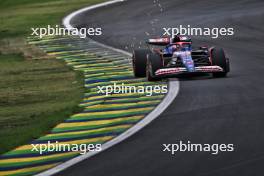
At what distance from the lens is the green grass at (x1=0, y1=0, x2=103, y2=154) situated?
13291 millimetres

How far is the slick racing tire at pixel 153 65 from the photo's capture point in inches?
714

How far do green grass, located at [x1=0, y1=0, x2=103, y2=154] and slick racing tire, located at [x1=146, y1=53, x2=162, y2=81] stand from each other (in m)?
1.50

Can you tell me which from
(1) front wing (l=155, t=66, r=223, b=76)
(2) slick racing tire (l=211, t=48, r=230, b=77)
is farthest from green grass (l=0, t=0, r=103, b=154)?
(2) slick racing tire (l=211, t=48, r=230, b=77)

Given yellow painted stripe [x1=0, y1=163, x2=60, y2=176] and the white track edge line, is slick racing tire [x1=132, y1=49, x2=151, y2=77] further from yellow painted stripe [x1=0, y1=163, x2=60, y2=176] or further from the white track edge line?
yellow painted stripe [x1=0, y1=163, x2=60, y2=176]

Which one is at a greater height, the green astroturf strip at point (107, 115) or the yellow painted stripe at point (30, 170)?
the green astroturf strip at point (107, 115)

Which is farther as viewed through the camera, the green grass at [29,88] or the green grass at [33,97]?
the green grass at [29,88]

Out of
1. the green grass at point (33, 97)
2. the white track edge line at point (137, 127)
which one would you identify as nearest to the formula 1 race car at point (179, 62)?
the white track edge line at point (137, 127)

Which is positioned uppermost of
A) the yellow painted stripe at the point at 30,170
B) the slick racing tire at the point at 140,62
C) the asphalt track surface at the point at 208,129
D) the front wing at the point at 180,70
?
the slick racing tire at the point at 140,62

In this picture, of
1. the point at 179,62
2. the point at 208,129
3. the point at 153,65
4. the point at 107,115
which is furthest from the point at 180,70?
the point at 208,129

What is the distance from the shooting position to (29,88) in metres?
18.6

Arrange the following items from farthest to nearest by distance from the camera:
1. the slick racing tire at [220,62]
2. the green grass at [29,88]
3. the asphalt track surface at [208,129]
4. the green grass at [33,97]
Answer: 1. the slick racing tire at [220,62]
2. the green grass at [29,88]
3. the green grass at [33,97]
4. the asphalt track surface at [208,129]

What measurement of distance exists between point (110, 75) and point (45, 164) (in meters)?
9.41

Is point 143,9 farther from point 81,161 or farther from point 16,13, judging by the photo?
point 81,161

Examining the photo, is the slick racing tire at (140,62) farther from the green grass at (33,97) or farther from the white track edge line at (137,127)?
the white track edge line at (137,127)
